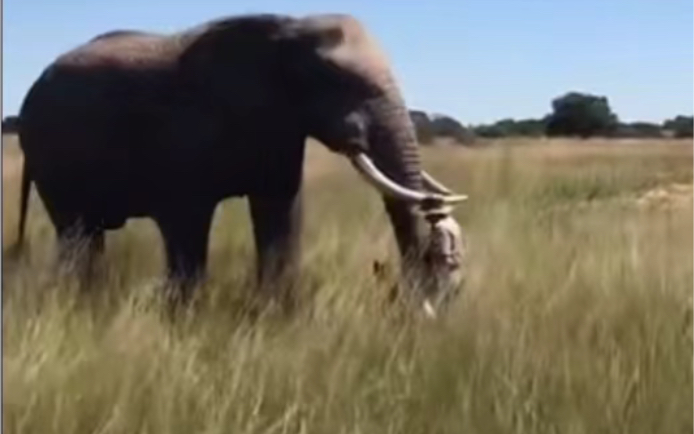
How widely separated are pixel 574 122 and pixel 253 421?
1133 millimetres

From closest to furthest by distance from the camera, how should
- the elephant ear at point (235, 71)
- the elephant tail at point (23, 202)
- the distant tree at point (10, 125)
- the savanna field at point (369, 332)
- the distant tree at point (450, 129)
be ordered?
the savanna field at point (369, 332), the distant tree at point (10, 125), the distant tree at point (450, 129), the elephant tail at point (23, 202), the elephant ear at point (235, 71)

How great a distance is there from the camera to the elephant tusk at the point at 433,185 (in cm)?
329

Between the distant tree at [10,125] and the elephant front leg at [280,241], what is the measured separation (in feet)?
1.85

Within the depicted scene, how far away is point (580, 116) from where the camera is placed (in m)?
3.22

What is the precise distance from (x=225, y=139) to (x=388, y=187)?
358 mm

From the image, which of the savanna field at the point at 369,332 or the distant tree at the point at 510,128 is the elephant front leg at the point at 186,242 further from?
the distant tree at the point at 510,128

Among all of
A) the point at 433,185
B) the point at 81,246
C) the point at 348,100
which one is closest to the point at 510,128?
the point at 433,185

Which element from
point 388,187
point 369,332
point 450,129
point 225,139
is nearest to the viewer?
point 369,332

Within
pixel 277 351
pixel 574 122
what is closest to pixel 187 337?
pixel 277 351

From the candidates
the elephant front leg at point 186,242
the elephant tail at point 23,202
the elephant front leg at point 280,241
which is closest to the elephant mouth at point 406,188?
the elephant front leg at point 280,241

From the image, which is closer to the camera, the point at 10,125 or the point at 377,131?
the point at 10,125

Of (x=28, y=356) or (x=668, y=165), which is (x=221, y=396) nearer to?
(x=28, y=356)

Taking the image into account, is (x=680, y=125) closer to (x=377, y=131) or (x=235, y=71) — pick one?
(x=377, y=131)

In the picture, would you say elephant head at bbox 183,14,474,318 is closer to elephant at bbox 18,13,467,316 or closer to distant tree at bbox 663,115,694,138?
elephant at bbox 18,13,467,316
